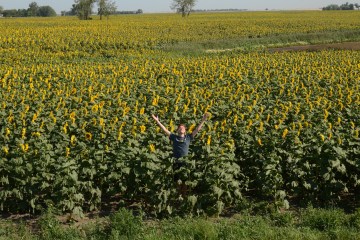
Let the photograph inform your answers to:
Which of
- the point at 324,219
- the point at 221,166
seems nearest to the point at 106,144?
the point at 221,166

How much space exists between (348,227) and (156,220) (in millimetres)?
2862

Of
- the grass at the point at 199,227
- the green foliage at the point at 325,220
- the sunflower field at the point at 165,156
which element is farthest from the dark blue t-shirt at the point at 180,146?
the green foliage at the point at 325,220

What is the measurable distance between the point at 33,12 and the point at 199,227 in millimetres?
156920

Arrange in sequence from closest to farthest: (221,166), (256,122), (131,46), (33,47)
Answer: (221,166) → (256,122) → (33,47) → (131,46)

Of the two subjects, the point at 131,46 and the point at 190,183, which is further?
the point at 131,46

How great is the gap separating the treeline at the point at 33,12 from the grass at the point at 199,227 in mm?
145640

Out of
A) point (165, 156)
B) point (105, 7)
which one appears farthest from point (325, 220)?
point (105, 7)

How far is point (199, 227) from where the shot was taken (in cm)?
621

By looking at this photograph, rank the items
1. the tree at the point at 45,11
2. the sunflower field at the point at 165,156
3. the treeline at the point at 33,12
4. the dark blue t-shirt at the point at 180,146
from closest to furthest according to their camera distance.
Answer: the sunflower field at the point at 165,156 → the dark blue t-shirt at the point at 180,146 → the treeline at the point at 33,12 → the tree at the point at 45,11

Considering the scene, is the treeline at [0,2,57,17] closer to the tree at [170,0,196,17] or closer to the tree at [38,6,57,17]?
the tree at [38,6,57,17]

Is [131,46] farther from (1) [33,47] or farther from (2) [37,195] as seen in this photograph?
(2) [37,195]

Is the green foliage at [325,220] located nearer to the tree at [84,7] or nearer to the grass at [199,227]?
the grass at [199,227]

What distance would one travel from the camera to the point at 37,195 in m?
6.94

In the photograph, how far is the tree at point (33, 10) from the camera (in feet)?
478
